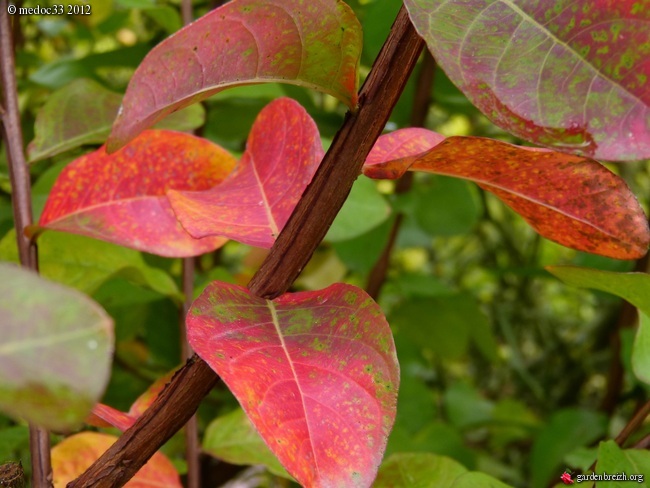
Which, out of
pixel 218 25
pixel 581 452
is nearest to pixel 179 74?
pixel 218 25

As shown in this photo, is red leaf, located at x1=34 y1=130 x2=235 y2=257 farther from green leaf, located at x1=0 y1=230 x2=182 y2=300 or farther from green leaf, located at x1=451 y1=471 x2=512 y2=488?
green leaf, located at x1=451 y1=471 x2=512 y2=488

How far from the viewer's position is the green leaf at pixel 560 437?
105 centimetres

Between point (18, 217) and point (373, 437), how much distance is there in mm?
311

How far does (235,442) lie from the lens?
0.61 meters

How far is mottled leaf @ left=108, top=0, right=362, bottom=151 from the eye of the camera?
0.34m

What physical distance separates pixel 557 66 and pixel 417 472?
0.31 meters

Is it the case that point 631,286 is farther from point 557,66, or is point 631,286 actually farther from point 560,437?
point 560,437

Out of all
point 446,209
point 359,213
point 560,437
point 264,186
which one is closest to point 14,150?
point 264,186

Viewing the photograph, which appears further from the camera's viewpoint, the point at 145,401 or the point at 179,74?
the point at 145,401

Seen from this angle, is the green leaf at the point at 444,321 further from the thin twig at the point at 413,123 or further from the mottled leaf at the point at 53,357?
the mottled leaf at the point at 53,357

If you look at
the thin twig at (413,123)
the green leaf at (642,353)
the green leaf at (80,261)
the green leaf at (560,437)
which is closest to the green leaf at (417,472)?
the green leaf at (642,353)

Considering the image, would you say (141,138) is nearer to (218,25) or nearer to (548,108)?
(218,25)

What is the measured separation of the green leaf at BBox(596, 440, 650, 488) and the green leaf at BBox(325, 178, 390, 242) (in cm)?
30

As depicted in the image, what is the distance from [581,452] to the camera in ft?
1.87
